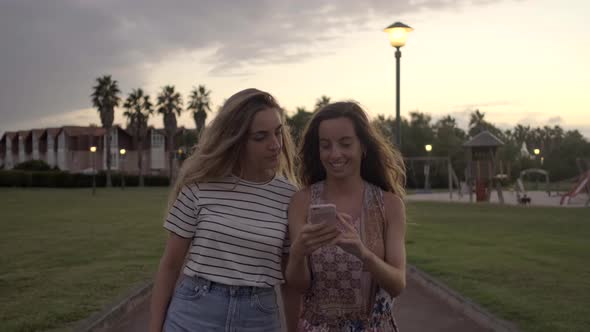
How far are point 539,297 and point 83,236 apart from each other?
44.1ft

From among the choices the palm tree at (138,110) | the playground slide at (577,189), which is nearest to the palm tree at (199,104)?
the palm tree at (138,110)

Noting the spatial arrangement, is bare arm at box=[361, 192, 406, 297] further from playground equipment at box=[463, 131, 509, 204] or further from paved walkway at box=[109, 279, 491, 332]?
playground equipment at box=[463, 131, 509, 204]

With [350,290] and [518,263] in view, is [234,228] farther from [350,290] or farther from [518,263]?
[518,263]

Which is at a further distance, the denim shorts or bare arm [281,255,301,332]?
bare arm [281,255,301,332]

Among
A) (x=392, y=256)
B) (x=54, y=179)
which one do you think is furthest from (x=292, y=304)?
(x=54, y=179)

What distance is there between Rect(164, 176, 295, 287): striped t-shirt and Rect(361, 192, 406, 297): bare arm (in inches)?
19.1

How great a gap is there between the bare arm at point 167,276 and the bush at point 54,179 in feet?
241

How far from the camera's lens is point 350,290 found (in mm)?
2963

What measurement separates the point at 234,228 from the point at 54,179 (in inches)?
3026

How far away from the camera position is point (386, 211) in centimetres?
305

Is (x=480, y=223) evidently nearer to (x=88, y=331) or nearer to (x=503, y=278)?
(x=503, y=278)

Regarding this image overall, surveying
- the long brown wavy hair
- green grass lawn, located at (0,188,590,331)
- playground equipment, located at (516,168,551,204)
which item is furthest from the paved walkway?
playground equipment, located at (516,168,551,204)

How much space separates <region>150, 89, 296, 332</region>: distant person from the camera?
3.03 meters

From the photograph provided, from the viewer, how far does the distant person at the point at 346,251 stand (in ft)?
9.64
